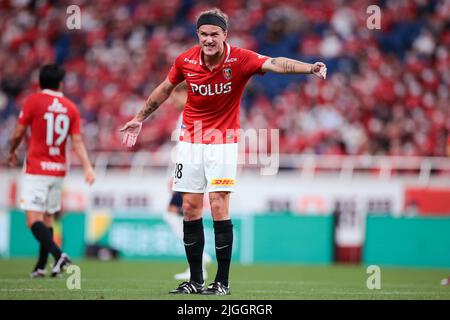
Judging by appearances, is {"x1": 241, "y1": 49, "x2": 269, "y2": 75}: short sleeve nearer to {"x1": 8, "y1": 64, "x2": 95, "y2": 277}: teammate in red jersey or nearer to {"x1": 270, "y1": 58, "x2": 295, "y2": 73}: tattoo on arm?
{"x1": 270, "y1": 58, "x2": 295, "y2": 73}: tattoo on arm

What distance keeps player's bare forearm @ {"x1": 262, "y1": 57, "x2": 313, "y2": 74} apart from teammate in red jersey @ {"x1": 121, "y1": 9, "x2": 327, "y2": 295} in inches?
0.5

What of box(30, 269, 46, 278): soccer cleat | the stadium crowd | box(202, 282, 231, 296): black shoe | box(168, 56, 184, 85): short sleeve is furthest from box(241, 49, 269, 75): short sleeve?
the stadium crowd

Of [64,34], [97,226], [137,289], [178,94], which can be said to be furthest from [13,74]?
[137,289]

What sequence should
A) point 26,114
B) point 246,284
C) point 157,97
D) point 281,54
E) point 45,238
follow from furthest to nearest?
1. point 281,54
2. point 26,114
3. point 45,238
4. point 246,284
5. point 157,97

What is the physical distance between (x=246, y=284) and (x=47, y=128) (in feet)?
9.86

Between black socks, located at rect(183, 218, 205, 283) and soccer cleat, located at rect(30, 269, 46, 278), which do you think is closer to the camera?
black socks, located at rect(183, 218, 205, 283)

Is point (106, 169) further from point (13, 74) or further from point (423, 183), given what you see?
point (423, 183)

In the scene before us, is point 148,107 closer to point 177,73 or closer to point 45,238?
point 177,73

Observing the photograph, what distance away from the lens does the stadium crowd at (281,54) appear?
2130cm

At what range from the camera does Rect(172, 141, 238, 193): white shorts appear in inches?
321

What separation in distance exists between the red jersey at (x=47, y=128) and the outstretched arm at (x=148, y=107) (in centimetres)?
232

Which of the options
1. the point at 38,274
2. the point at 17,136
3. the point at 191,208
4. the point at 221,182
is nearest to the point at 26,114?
the point at 17,136

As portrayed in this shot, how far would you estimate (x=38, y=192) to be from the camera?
34.5 feet

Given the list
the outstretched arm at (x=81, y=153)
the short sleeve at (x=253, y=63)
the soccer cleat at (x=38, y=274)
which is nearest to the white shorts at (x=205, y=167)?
the short sleeve at (x=253, y=63)
